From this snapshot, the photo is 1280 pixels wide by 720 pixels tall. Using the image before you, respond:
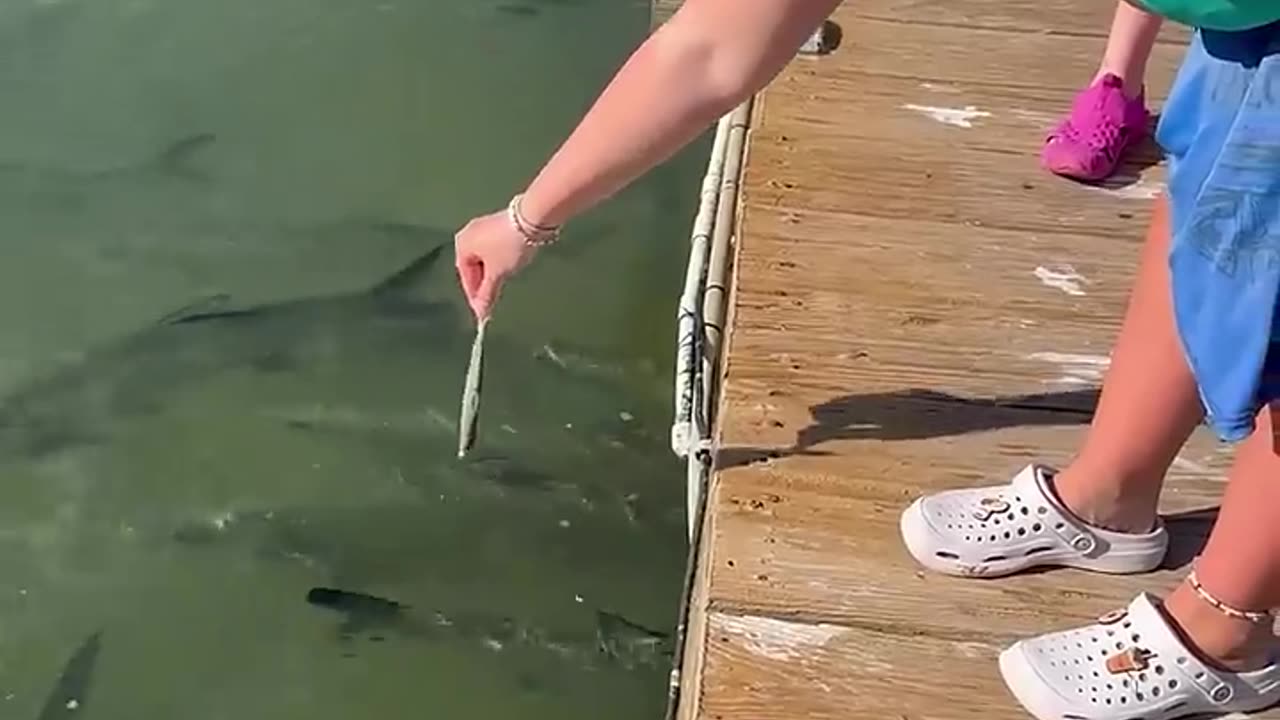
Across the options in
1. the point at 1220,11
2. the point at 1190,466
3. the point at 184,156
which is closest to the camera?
the point at 1220,11

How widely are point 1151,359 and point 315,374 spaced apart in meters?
1.63

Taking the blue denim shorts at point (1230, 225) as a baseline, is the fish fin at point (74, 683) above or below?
below

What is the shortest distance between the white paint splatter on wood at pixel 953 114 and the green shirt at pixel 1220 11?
124 centimetres

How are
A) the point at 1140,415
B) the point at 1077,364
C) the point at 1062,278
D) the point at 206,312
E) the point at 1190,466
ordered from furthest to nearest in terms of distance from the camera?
the point at 206,312, the point at 1062,278, the point at 1077,364, the point at 1190,466, the point at 1140,415

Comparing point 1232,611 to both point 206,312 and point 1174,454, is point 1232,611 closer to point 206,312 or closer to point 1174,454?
point 1174,454

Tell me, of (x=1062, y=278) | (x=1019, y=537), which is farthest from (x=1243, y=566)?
(x=1062, y=278)

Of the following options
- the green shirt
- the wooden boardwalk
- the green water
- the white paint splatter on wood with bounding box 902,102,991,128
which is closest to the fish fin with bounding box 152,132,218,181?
the green water

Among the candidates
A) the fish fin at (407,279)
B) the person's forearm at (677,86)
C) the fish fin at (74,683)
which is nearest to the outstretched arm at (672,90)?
the person's forearm at (677,86)

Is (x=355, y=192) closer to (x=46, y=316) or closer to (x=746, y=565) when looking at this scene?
(x=46, y=316)

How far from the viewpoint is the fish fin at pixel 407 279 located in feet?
9.66

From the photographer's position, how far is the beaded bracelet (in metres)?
1.45

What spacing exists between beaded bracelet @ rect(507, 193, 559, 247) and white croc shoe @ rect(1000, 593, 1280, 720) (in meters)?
0.57

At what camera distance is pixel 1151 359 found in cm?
145

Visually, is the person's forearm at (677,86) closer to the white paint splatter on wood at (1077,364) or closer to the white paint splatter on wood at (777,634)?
the white paint splatter on wood at (777,634)
